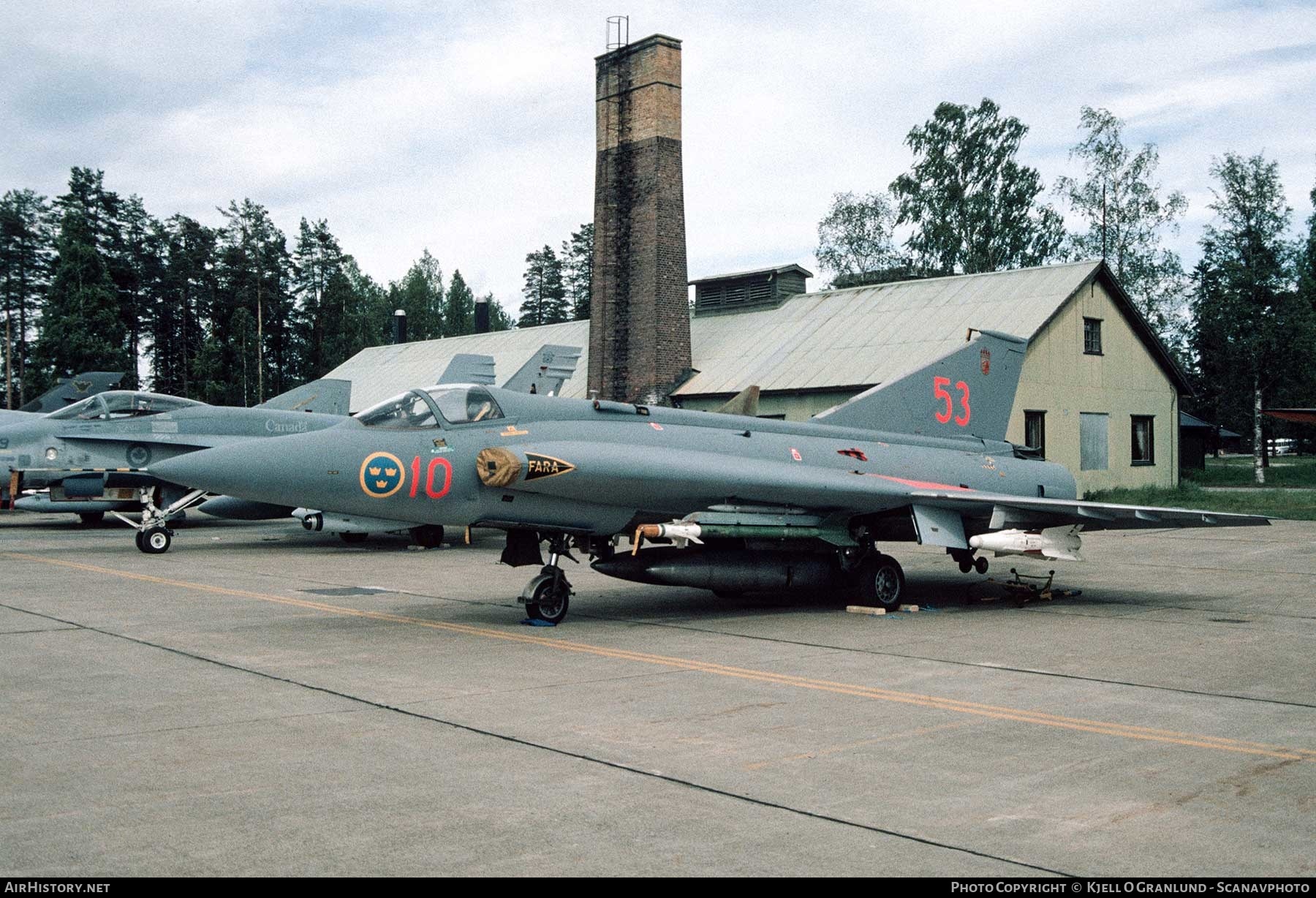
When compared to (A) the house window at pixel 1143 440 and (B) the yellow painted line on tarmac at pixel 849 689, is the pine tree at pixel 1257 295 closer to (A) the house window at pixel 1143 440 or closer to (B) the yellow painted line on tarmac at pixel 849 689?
(A) the house window at pixel 1143 440

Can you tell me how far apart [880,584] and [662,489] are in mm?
3141

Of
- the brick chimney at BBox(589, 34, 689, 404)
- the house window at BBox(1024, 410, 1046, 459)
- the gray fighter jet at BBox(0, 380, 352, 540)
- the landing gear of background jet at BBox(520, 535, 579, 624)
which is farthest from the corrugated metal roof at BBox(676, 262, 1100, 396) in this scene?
the landing gear of background jet at BBox(520, 535, 579, 624)

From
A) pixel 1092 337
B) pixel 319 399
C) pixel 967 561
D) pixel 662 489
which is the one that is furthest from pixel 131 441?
pixel 1092 337

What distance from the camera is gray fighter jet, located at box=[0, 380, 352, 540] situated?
21141 mm

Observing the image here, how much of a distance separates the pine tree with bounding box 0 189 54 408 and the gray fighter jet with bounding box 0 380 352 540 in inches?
1753

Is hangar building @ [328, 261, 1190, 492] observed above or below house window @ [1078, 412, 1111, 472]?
above

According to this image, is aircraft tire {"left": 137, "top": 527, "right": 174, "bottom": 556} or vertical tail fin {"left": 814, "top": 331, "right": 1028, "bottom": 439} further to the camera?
aircraft tire {"left": 137, "top": 527, "right": 174, "bottom": 556}

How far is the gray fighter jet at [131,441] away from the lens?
69.4ft

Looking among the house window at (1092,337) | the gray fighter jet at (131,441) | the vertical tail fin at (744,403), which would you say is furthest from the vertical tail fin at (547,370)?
the house window at (1092,337)

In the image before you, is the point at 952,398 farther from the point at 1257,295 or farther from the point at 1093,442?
the point at 1257,295

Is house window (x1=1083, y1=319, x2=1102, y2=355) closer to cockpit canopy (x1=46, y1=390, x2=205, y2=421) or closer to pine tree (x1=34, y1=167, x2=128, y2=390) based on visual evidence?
cockpit canopy (x1=46, y1=390, x2=205, y2=421)

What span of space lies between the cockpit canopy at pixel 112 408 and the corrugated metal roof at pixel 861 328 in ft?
47.6

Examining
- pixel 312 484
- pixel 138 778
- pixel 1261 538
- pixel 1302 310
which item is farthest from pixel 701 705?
pixel 1302 310

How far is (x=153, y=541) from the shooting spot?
19859mm
